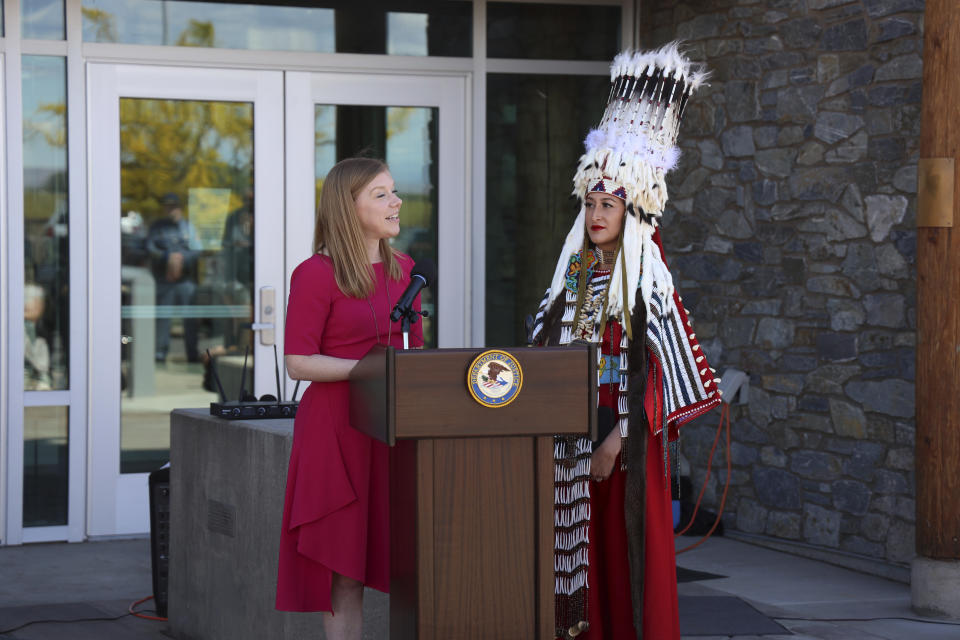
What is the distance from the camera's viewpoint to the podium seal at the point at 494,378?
2.71m

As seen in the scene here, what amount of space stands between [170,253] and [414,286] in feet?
12.4

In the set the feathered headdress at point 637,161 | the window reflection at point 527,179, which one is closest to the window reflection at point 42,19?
the window reflection at point 527,179

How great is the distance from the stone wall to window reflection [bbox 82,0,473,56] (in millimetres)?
1250

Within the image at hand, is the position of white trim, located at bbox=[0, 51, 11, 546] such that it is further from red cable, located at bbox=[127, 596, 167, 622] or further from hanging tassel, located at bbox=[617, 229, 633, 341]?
hanging tassel, located at bbox=[617, 229, 633, 341]

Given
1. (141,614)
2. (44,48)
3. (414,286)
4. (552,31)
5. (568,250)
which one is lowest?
(141,614)

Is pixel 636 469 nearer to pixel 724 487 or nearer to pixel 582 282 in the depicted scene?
pixel 582 282

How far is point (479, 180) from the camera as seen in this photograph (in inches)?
267

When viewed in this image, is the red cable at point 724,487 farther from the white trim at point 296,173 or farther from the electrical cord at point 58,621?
the electrical cord at point 58,621

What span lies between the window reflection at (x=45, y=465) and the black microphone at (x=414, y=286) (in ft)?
12.5

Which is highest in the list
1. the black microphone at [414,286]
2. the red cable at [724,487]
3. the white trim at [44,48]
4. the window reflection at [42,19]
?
the window reflection at [42,19]

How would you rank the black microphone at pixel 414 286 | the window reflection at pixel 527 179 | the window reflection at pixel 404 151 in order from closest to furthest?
the black microphone at pixel 414 286 < the window reflection at pixel 404 151 < the window reflection at pixel 527 179

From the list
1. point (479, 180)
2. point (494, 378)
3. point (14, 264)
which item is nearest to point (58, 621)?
point (14, 264)

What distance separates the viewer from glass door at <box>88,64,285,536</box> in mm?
6238

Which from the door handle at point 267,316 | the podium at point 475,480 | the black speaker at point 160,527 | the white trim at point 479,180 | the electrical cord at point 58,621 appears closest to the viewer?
the podium at point 475,480
